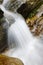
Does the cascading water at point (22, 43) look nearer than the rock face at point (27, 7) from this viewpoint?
Yes

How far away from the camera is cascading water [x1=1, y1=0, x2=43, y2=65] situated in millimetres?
8844

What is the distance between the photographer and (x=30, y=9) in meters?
11.4

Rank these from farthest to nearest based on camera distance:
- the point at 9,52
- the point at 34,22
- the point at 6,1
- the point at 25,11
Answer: the point at 6,1 → the point at 25,11 → the point at 34,22 → the point at 9,52

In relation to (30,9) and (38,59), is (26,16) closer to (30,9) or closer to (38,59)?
(30,9)

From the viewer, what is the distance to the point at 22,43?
390 inches

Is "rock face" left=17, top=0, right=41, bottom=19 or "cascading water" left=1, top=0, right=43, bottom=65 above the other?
"rock face" left=17, top=0, right=41, bottom=19

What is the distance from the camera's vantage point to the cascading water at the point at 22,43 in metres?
8.84

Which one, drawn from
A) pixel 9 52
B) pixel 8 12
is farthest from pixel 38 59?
pixel 8 12

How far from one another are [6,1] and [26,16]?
1.95 metres

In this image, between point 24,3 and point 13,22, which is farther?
point 24,3

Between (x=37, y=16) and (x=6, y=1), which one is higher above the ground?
(x=6, y=1)

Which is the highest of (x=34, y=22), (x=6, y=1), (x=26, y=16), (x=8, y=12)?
(x=6, y=1)

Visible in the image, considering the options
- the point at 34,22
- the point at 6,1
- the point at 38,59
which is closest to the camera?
the point at 38,59

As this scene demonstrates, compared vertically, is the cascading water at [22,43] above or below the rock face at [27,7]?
below
